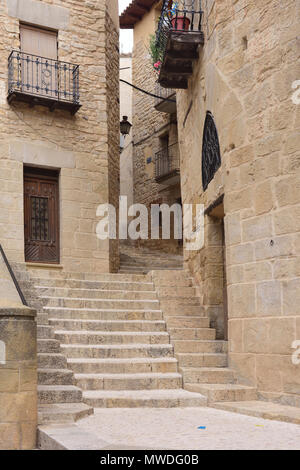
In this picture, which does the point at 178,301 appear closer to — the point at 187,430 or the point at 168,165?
the point at 187,430

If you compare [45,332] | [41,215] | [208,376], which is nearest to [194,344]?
[208,376]

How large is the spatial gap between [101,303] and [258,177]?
107 inches

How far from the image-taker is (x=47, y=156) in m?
11.8

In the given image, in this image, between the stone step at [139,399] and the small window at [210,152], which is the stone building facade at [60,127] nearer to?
the small window at [210,152]

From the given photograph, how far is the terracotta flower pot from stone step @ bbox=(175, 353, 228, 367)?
15.3ft

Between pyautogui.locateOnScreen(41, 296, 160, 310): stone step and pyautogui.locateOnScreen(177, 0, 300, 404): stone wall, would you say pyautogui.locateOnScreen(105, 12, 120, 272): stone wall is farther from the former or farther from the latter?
pyautogui.locateOnScreen(177, 0, 300, 404): stone wall

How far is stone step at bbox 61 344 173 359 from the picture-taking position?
6602mm

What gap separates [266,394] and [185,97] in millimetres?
5451

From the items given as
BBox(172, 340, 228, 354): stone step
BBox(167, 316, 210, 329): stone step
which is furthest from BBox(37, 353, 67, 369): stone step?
BBox(167, 316, 210, 329): stone step

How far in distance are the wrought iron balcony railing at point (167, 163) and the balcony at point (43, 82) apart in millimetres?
5602

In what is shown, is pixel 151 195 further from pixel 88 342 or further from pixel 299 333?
pixel 299 333

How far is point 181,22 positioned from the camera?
29.1 feet
